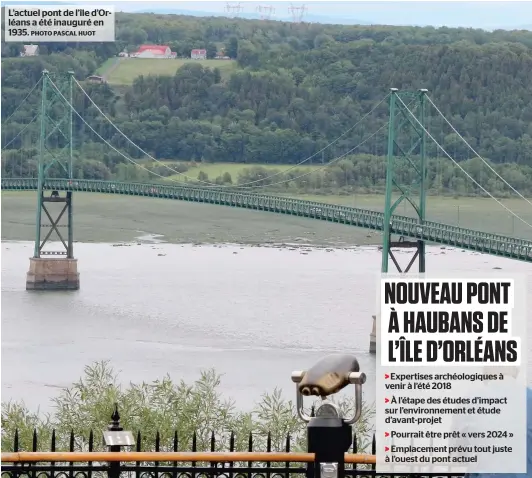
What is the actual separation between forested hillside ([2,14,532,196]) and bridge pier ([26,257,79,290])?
11.6m

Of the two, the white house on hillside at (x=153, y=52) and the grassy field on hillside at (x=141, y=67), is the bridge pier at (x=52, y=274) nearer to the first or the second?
the grassy field on hillside at (x=141, y=67)

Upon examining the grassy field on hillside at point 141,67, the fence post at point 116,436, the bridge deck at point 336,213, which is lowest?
the fence post at point 116,436

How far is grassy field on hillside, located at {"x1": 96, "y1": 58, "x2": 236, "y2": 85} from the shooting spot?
55062 millimetres

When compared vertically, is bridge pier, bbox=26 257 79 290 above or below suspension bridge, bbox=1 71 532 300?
below

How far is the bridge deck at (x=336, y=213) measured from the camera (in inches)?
1103

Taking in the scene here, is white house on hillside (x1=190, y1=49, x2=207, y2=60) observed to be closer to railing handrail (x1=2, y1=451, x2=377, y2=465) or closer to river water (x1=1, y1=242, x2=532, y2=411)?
river water (x1=1, y1=242, x2=532, y2=411)

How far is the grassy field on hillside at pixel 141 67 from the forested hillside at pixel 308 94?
2.19 feet

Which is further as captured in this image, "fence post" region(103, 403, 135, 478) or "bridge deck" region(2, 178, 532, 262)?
"bridge deck" region(2, 178, 532, 262)

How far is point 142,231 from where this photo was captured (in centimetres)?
4356
